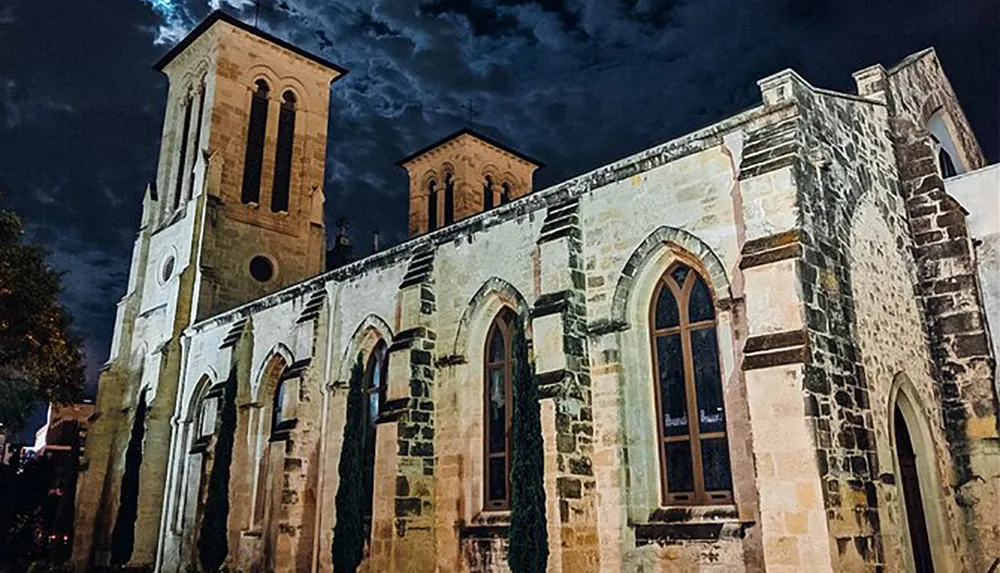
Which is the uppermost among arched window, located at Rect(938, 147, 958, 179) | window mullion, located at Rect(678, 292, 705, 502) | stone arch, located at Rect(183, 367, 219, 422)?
arched window, located at Rect(938, 147, 958, 179)

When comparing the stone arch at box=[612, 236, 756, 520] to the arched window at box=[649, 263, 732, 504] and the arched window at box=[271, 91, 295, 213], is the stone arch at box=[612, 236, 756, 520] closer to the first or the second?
the arched window at box=[649, 263, 732, 504]

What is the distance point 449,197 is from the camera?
33.8 m

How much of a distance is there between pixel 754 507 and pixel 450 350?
7248 mm

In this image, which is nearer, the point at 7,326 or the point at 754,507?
the point at 754,507

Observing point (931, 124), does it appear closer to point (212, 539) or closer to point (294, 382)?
point (294, 382)

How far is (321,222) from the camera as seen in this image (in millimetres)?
30531

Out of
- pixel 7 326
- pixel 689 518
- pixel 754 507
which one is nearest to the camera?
pixel 754 507

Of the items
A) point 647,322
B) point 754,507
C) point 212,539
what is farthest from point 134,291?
point 754,507

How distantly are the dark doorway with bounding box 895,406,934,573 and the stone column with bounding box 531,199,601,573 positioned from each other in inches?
191

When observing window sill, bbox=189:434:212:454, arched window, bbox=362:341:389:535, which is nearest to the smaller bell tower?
window sill, bbox=189:434:212:454

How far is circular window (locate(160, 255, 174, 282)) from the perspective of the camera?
92.8 ft

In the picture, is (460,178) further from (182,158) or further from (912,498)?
(912,498)

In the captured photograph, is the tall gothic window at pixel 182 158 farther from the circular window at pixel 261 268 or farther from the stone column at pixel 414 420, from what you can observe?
the stone column at pixel 414 420

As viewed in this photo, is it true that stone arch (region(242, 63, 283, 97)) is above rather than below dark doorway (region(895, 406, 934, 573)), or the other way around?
above
